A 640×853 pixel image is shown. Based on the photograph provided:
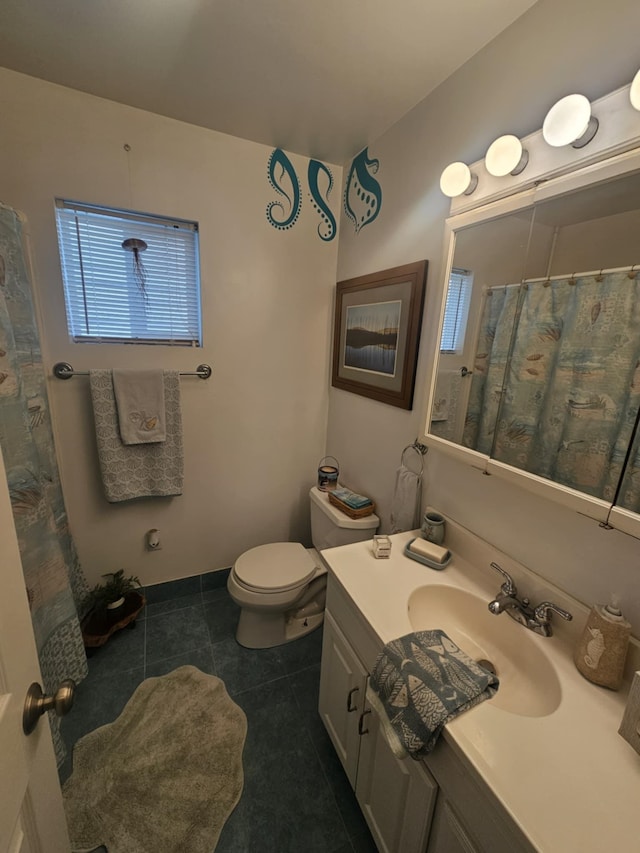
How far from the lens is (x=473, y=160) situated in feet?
3.68

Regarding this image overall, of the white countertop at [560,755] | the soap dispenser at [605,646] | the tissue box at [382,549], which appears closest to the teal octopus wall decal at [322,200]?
the tissue box at [382,549]

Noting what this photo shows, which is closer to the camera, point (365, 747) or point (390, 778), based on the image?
point (390, 778)

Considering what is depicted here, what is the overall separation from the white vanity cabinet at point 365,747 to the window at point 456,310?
917 millimetres

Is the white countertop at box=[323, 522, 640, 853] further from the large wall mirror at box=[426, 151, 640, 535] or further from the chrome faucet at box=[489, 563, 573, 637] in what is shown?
the large wall mirror at box=[426, 151, 640, 535]

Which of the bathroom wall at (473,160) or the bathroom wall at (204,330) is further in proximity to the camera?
the bathroom wall at (204,330)

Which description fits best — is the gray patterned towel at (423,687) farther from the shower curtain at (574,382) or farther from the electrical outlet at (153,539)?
the electrical outlet at (153,539)

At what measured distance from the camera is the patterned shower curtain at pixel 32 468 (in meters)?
1.15

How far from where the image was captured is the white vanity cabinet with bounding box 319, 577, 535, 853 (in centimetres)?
63

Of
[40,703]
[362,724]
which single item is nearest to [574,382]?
[362,724]

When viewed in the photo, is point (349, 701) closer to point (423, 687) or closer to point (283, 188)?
point (423, 687)

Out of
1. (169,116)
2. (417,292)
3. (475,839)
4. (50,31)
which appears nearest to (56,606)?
(475,839)

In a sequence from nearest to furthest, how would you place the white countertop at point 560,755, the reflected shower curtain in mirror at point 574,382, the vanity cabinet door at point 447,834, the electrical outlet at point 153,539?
1. the white countertop at point 560,755
2. the vanity cabinet door at point 447,834
3. the reflected shower curtain in mirror at point 574,382
4. the electrical outlet at point 153,539

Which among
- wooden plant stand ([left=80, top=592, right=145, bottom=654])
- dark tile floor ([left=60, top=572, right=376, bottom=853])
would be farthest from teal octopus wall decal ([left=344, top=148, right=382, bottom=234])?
wooden plant stand ([left=80, top=592, right=145, bottom=654])

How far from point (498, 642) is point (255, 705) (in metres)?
1.07
